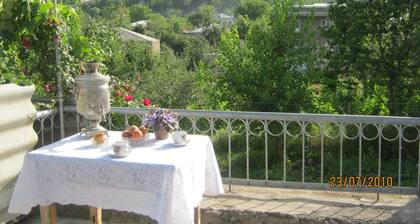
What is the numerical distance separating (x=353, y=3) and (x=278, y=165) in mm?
2787

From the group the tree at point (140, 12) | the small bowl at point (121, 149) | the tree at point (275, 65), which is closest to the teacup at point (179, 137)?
the small bowl at point (121, 149)

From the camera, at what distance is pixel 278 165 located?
7.74 metres

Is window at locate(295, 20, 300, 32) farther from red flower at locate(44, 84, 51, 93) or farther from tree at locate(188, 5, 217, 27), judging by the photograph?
tree at locate(188, 5, 217, 27)

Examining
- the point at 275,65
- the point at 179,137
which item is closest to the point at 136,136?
the point at 179,137

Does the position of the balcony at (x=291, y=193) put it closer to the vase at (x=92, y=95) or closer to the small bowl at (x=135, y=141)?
the vase at (x=92, y=95)

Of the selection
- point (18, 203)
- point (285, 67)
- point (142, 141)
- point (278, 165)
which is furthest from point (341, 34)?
point (18, 203)

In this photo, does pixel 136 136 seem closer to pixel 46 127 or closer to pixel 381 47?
pixel 46 127

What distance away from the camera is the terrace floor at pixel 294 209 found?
3.64 m

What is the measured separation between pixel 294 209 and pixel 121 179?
1492mm

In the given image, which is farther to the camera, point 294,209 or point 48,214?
point 294,209

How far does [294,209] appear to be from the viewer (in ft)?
12.3

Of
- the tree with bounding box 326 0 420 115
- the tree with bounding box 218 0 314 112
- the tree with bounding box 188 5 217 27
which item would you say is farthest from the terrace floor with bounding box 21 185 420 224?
the tree with bounding box 188 5 217 27

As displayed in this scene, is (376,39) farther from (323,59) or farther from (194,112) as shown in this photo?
(194,112)

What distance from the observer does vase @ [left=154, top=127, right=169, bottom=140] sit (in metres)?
3.30
